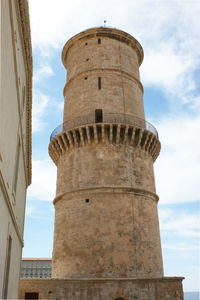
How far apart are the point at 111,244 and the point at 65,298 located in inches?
129

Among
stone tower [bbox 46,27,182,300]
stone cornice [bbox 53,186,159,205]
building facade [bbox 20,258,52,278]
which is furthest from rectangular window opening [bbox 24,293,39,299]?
building facade [bbox 20,258,52,278]

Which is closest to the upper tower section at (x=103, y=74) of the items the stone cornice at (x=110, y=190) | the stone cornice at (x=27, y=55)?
the stone cornice at (x=110, y=190)

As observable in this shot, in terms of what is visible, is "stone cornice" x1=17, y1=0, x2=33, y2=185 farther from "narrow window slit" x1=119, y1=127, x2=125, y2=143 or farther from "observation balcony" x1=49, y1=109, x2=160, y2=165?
"narrow window slit" x1=119, y1=127, x2=125, y2=143

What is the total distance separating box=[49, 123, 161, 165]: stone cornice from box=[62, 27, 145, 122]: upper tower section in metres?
1.66

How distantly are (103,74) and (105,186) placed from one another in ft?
25.7

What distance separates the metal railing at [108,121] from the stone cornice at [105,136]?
0.67m

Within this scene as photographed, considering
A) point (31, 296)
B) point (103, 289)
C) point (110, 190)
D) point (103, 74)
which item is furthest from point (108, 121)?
point (31, 296)

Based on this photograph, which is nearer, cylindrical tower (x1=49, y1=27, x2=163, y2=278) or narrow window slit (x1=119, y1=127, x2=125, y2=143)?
cylindrical tower (x1=49, y1=27, x2=163, y2=278)

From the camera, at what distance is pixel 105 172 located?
55.0 feet

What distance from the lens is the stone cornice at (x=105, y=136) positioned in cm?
1728

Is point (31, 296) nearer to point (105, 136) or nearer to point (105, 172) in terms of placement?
point (105, 172)

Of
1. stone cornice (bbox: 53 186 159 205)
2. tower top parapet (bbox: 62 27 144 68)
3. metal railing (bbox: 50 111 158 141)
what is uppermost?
tower top parapet (bbox: 62 27 144 68)

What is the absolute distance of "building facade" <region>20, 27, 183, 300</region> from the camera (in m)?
14.0

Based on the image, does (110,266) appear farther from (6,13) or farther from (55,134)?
(6,13)
